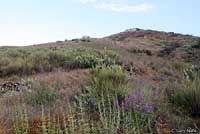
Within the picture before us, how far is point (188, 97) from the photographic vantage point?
7387 millimetres

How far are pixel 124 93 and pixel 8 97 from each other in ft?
8.62

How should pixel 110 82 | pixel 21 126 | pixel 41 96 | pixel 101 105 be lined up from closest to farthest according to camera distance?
1. pixel 21 126
2. pixel 101 105
3. pixel 110 82
4. pixel 41 96

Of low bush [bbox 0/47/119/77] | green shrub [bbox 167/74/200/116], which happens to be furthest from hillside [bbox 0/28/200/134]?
low bush [bbox 0/47/119/77]

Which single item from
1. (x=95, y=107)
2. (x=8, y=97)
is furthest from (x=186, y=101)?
(x=8, y=97)

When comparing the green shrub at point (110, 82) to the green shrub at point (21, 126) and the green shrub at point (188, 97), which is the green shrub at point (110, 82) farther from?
the green shrub at point (21, 126)

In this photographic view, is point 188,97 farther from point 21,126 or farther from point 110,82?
point 21,126

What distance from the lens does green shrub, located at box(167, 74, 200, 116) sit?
284 inches

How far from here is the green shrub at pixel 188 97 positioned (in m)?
7.22

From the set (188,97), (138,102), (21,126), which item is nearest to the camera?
(21,126)

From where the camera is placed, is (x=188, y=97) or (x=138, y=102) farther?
(x=188, y=97)

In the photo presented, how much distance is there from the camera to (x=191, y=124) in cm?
654

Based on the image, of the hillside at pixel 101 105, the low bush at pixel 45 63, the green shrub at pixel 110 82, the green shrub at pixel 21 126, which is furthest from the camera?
the low bush at pixel 45 63

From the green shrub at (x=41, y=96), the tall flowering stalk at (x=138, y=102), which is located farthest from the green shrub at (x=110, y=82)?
the green shrub at (x=41, y=96)

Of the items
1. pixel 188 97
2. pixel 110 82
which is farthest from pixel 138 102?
pixel 110 82
